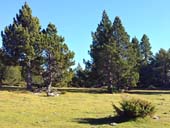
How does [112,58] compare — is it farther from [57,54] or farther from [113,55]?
[57,54]

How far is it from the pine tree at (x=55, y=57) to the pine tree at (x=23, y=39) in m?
2.08

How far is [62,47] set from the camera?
63.5 metres

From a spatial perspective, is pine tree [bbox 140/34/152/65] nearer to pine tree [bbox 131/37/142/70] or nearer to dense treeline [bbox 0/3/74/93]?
pine tree [bbox 131/37/142/70]

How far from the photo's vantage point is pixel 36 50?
64.1 m

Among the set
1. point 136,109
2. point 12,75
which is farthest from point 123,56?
point 136,109

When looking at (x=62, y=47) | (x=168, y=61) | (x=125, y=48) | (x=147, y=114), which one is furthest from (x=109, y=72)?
(x=147, y=114)

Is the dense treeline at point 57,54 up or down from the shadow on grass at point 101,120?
up

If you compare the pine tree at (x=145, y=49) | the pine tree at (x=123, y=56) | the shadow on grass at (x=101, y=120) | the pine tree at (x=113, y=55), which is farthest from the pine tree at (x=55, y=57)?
the pine tree at (x=145, y=49)

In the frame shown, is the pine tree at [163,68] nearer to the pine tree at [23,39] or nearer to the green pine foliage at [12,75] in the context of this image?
the green pine foliage at [12,75]

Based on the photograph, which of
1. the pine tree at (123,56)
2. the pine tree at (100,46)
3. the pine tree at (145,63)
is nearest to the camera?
the pine tree at (123,56)

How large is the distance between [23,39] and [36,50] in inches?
115

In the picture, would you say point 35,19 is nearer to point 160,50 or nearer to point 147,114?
point 160,50

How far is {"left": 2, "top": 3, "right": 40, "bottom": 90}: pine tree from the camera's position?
210 feet

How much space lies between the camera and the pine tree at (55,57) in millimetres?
62344
